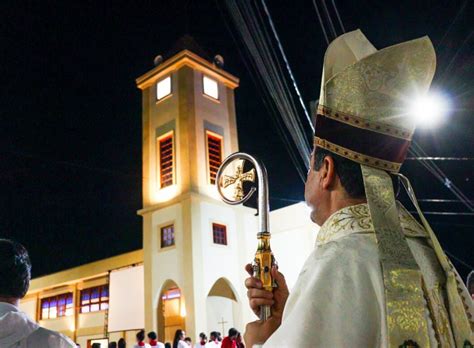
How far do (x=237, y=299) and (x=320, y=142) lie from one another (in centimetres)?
1864

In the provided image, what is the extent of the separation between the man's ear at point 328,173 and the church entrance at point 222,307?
17542 mm

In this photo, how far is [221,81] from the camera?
23109 mm

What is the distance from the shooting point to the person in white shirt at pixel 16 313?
2.23 meters

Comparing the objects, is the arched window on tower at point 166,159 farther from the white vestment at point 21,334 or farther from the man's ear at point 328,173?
the man's ear at point 328,173

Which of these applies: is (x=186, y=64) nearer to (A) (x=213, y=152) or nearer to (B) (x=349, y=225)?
(A) (x=213, y=152)

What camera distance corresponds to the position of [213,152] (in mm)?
21422

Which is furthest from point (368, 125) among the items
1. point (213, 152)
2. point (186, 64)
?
point (186, 64)

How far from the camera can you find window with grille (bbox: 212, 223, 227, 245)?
64.5ft

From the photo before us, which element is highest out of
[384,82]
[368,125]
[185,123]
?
[185,123]

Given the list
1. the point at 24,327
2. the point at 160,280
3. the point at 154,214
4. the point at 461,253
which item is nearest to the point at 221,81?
the point at 154,214

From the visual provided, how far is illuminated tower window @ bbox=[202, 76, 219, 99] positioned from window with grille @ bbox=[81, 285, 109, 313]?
11.2m

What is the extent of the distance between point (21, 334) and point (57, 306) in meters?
27.5

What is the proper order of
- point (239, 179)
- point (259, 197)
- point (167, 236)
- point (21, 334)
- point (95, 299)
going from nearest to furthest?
point (259, 197) < point (239, 179) < point (21, 334) < point (167, 236) < point (95, 299)

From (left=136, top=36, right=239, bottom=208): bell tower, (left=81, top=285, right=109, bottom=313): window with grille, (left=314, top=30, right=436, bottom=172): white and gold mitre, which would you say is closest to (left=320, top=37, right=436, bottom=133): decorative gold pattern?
(left=314, top=30, right=436, bottom=172): white and gold mitre
